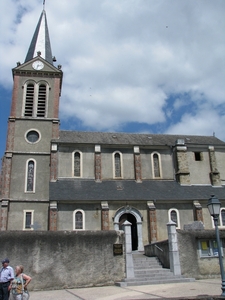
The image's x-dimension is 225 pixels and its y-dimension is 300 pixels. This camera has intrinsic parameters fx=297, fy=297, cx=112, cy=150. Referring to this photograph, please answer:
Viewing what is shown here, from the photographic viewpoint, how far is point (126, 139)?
1249 inches

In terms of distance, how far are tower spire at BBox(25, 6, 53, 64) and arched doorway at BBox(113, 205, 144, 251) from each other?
1895 cm

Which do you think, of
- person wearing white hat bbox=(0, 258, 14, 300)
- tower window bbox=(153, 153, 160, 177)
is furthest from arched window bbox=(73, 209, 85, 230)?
person wearing white hat bbox=(0, 258, 14, 300)

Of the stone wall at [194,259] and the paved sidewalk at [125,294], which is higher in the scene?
the stone wall at [194,259]

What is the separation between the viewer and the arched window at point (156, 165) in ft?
97.4

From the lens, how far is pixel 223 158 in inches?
1251

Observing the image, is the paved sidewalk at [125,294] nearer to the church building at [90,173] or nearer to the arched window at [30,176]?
the church building at [90,173]

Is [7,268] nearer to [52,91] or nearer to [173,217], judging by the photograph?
[173,217]

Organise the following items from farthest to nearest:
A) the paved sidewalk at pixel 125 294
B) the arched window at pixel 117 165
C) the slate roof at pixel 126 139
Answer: the slate roof at pixel 126 139 < the arched window at pixel 117 165 < the paved sidewalk at pixel 125 294

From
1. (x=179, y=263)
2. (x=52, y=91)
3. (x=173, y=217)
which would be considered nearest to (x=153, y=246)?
(x=179, y=263)

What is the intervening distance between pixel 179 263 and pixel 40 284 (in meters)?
6.90

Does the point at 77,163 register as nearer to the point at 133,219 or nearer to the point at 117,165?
the point at 117,165

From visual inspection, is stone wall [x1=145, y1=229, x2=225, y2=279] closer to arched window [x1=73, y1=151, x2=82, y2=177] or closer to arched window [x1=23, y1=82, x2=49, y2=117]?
arched window [x1=73, y1=151, x2=82, y2=177]

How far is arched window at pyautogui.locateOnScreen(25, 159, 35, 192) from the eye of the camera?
26.4 meters

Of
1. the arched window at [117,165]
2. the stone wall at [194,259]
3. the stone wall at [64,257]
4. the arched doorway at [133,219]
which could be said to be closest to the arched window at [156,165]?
the arched window at [117,165]
